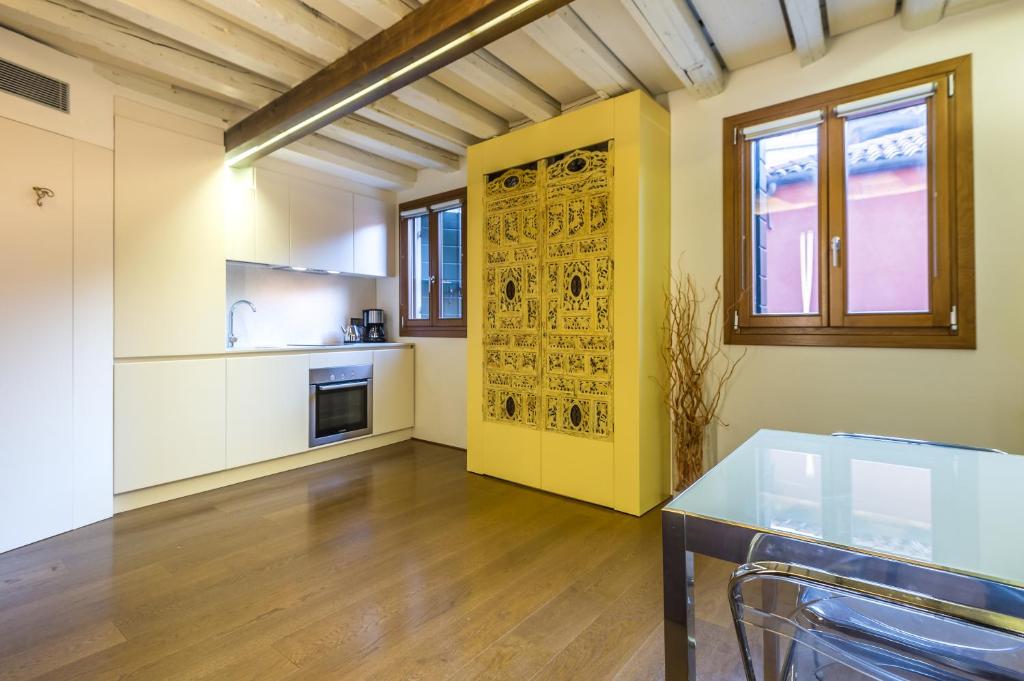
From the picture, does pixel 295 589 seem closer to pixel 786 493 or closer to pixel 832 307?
pixel 786 493

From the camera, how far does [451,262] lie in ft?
15.3

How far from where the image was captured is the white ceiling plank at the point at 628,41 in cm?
246

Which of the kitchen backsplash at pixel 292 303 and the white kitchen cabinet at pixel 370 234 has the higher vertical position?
the white kitchen cabinet at pixel 370 234

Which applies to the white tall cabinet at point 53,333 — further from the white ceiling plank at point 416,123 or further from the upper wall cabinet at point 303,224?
the white ceiling plank at point 416,123

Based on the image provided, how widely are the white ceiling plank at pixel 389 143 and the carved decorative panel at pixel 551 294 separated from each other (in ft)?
2.99

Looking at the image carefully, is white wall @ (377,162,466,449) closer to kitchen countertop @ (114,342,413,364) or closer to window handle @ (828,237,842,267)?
kitchen countertop @ (114,342,413,364)

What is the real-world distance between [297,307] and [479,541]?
305 cm

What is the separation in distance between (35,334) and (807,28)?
4323 millimetres

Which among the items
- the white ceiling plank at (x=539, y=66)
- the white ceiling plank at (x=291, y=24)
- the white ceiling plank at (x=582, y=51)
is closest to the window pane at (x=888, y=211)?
the white ceiling plank at (x=582, y=51)

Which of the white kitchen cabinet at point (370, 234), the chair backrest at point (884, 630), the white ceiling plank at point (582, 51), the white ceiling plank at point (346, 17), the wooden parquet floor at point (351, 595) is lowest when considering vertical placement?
the wooden parquet floor at point (351, 595)

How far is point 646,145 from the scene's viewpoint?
9.75 feet

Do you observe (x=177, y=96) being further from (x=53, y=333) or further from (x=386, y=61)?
(x=386, y=61)

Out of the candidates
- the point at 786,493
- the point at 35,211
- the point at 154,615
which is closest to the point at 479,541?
the point at 154,615

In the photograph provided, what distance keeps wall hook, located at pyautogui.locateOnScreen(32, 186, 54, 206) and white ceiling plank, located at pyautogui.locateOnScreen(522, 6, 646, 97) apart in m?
2.71
